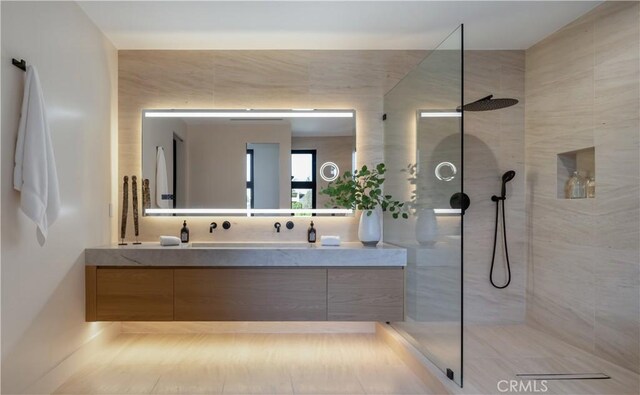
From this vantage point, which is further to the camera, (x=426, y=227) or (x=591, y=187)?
(x=591, y=187)

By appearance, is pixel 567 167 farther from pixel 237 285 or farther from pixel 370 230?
pixel 237 285

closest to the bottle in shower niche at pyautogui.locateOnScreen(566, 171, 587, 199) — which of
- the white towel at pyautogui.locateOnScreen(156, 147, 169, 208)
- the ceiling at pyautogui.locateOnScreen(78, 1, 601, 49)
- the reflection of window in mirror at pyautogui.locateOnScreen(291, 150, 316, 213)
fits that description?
the ceiling at pyautogui.locateOnScreen(78, 1, 601, 49)

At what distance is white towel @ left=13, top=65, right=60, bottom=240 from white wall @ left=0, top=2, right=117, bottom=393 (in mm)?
59

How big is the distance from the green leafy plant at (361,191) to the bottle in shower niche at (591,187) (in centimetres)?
143

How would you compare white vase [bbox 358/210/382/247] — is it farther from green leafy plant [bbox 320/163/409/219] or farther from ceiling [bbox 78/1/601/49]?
ceiling [bbox 78/1/601/49]

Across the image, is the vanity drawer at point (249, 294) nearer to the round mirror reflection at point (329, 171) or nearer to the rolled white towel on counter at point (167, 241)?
the rolled white towel on counter at point (167, 241)

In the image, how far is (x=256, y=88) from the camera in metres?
3.34

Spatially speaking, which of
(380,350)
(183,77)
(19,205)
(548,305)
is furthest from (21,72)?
(548,305)

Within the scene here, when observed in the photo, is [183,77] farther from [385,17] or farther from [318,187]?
[385,17]

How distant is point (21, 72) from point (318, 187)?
2080 millimetres

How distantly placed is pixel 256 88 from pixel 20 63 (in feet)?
5.57

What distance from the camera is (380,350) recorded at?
296cm

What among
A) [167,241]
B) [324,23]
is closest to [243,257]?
[167,241]

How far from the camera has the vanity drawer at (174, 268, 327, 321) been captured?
2625 millimetres
